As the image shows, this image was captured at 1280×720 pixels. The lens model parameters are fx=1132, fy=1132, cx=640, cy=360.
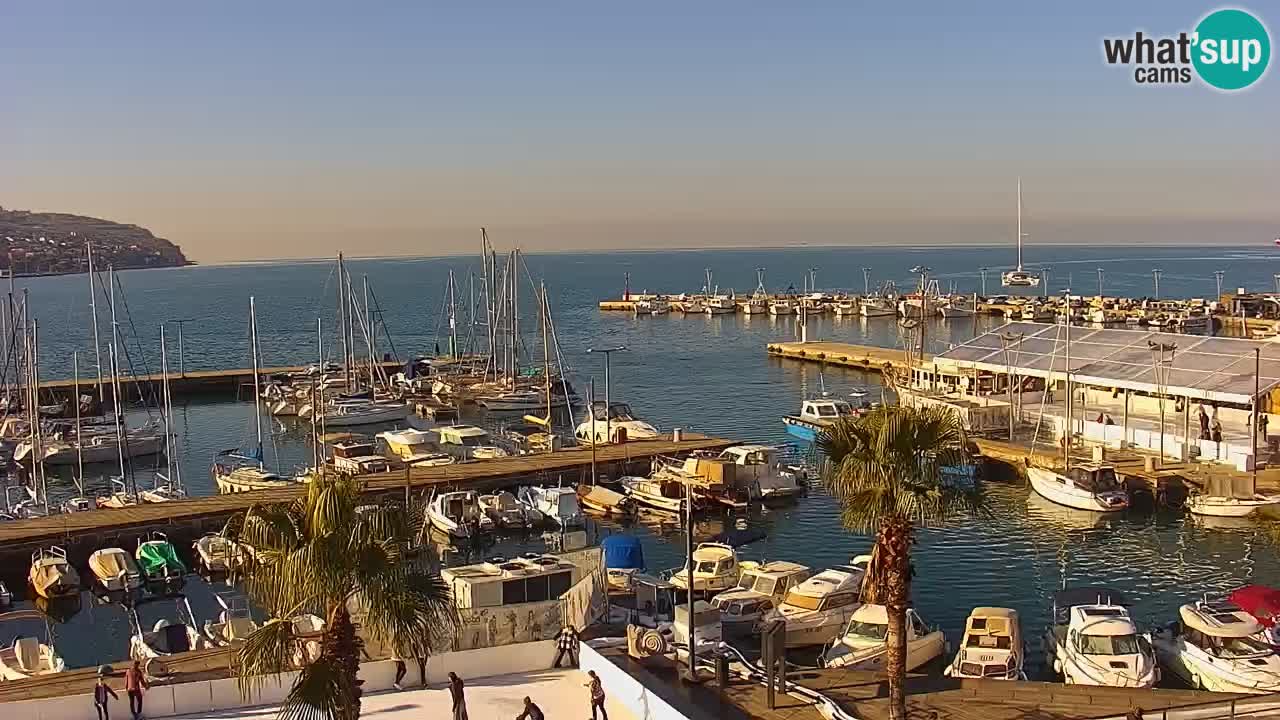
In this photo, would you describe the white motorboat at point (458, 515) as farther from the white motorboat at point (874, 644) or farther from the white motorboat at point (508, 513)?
the white motorboat at point (874, 644)

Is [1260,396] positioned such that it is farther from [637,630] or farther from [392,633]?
[392,633]

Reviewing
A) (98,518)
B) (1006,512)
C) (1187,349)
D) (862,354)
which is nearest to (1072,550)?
(1006,512)

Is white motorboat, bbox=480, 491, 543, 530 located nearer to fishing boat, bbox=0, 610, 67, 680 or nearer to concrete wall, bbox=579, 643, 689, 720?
fishing boat, bbox=0, 610, 67, 680

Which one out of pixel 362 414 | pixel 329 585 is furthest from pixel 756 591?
pixel 362 414

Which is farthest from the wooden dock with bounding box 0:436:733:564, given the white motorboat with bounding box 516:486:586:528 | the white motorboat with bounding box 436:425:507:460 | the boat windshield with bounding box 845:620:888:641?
the boat windshield with bounding box 845:620:888:641

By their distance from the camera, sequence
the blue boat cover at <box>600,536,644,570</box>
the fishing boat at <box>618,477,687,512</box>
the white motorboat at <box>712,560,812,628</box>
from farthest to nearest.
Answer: the fishing boat at <box>618,477,687,512</box>, the blue boat cover at <box>600,536,644,570</box>, the white motorboat at <box>712,560,812,628</box>

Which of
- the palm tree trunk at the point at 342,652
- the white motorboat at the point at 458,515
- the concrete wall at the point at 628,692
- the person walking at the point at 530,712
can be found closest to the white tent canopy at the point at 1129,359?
the white motorboat at the point at 458,515

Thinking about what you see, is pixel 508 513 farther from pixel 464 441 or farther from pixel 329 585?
pixel 329 585
